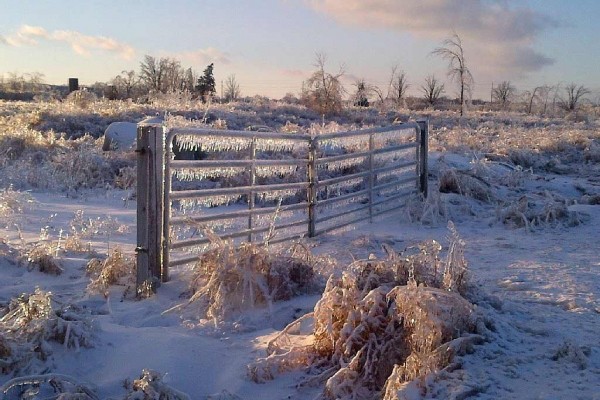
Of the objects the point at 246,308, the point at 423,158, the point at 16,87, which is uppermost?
the point at 16,87

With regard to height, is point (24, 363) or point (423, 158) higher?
point (423, 158)

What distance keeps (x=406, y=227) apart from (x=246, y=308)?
501 centimetres

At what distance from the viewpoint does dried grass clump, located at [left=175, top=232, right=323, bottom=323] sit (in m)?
5.76

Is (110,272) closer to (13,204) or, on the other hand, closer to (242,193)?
(242,193)

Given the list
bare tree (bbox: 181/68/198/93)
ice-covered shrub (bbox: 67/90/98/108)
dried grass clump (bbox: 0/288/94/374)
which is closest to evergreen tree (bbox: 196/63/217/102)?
bare tree (bbox: 181/68/198/93)

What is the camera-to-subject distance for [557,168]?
19.7 m

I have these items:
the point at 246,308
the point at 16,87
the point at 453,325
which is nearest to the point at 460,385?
the point at 453,325

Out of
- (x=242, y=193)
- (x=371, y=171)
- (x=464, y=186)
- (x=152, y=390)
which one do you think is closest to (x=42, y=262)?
(x=242, y=193)

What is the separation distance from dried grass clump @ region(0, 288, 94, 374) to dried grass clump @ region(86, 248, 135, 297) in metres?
1.32

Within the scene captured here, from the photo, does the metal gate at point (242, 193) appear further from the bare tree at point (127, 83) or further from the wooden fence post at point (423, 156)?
the bare tree at point (127, 83)

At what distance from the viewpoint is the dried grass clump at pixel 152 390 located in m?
3.94

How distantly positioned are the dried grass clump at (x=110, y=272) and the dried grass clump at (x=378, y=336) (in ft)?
7.14

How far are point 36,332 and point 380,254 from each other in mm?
4387

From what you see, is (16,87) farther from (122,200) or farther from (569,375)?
(569,375)
